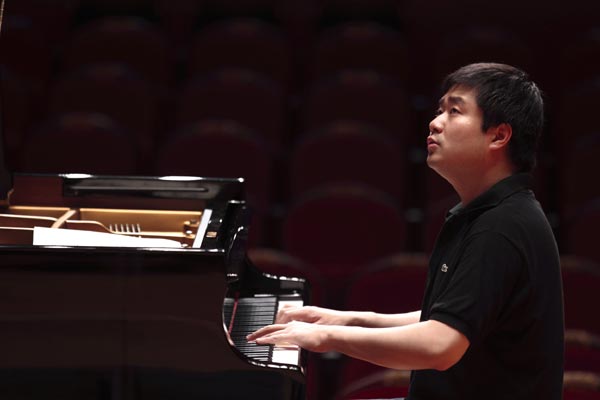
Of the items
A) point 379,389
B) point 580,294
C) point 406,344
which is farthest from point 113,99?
point 406,344

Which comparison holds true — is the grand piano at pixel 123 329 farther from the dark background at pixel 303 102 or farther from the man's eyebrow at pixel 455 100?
the dark background at pixel 303 102

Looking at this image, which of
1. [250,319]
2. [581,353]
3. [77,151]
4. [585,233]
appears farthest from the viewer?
[77,151]

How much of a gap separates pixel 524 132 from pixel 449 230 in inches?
9.2

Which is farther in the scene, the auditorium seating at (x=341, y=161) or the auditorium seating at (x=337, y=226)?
the auditorium seating at (x=341, y=161)

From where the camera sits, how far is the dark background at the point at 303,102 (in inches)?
144

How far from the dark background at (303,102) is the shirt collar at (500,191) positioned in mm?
1295

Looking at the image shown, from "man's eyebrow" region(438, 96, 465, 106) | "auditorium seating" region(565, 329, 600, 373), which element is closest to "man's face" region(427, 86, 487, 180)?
"man's eyebrow" region(438, 96, 465, 106)

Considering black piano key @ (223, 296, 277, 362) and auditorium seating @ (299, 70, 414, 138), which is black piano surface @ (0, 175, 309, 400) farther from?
auditorium seating @ (299, 70, 414, 138)

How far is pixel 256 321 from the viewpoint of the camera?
2.28m

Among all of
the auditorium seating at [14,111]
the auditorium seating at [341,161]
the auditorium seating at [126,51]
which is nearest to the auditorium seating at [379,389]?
the auditorium seating at [341,161]

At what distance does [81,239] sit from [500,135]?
88cm

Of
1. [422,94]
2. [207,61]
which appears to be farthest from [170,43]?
[422,94]

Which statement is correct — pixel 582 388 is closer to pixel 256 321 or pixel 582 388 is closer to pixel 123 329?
pixel 256 321

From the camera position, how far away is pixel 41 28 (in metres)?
5.41
